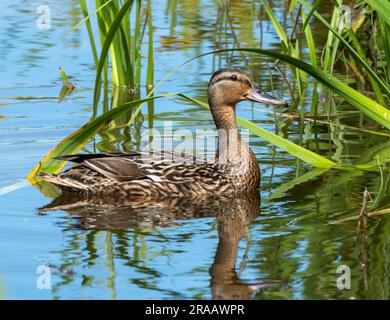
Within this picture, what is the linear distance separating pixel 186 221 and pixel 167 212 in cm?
40

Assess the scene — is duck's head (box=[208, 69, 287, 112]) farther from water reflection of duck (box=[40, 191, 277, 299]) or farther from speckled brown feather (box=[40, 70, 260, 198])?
water reflection of duck (box=[40, 191, 277, 299])

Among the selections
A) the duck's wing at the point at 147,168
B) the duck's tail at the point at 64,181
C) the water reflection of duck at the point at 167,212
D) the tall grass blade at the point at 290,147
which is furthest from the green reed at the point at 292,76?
the water reflection of duck at the point at 167,212

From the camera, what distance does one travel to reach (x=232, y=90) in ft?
30.4

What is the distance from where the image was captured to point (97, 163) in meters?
8.65

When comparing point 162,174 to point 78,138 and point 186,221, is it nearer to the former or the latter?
point 78,138

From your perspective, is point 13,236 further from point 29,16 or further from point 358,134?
point 29,16

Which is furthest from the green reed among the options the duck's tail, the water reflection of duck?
the water reflection of duck

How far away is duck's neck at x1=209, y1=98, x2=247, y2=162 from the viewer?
9.07 metres

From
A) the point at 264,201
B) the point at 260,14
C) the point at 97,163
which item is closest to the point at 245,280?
the point at 264,201

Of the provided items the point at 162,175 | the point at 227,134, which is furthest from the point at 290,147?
the point at 162,175

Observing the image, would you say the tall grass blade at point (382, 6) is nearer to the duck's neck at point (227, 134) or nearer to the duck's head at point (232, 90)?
the duck's head at point (232, 90)

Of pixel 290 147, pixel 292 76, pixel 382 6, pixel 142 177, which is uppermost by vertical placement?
pixel 382 6

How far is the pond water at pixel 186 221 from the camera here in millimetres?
6285
